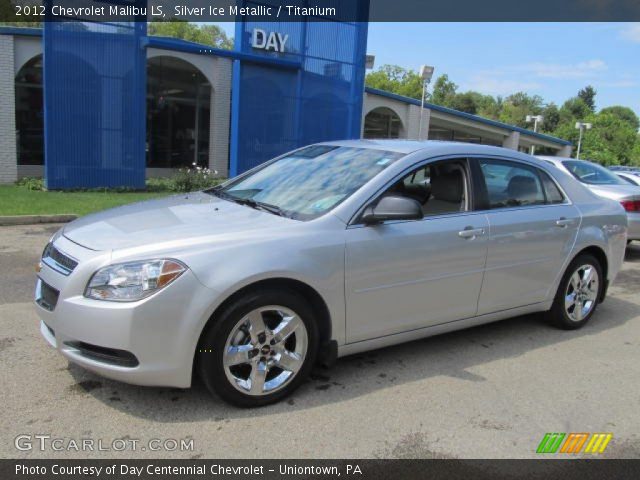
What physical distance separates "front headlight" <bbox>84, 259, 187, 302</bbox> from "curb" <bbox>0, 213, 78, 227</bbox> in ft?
24.1

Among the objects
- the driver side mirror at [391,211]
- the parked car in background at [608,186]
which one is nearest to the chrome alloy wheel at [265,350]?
the driver side mirror at [391,211]

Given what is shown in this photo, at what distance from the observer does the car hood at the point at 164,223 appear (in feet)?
10.7

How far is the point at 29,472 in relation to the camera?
8.79ft

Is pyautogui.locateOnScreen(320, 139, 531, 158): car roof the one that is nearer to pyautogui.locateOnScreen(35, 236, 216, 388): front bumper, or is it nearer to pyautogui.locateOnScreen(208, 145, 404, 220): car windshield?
pyautogui.locateOnScreen(208, 145, 404, 220): car windshield

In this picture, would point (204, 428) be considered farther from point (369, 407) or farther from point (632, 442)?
point (632, 442)

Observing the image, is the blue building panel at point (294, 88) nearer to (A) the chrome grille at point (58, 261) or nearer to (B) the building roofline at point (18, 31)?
(B) the building roofline at point (18, 31)

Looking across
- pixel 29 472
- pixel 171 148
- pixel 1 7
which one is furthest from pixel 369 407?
pixel 1 7

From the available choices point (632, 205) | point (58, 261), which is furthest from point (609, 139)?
point (58, 261)

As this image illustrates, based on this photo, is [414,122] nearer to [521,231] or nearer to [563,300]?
[563,300]

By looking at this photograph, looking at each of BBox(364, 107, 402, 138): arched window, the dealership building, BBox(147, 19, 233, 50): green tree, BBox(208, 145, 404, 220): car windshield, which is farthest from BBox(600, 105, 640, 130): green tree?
BBox(208, 145, 404, 220): car windshield

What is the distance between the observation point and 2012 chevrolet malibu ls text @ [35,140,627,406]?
307 centimetres

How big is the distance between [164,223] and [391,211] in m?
1.46

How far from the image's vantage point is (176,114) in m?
21.2

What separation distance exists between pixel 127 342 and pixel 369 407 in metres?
1.51
